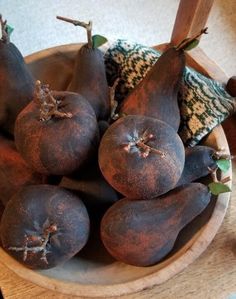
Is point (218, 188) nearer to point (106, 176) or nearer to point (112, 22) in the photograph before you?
point (106, 176)

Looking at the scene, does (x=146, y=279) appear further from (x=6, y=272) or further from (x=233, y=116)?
(x=233, y=116)

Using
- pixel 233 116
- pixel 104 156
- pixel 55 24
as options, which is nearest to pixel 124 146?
pixel 104 156

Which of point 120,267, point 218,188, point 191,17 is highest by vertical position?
point 191,17

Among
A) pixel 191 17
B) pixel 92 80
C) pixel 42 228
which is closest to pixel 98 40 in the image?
pixel 92 80

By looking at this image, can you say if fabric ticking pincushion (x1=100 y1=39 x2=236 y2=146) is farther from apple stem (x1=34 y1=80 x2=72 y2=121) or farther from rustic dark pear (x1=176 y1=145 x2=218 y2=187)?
apple stem (x1=34 y1=80 x2=72 y2=121)

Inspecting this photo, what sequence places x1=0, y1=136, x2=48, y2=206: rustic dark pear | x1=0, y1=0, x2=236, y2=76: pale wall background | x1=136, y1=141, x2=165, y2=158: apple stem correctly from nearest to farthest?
x1=136, y1=141, x2=165, y2=158: apple stem
x1=0, y1=136, x2=48, y2=206: rustic dark pear
x1=0, y1=0, x2=236, y2=76: pale wall background

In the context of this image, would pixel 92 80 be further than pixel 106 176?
Yes

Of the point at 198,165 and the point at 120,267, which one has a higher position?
the point at 198,165

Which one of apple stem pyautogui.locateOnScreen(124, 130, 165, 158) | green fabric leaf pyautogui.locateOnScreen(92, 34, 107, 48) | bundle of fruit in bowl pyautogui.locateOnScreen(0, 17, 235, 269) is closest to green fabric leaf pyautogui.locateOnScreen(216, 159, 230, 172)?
bundle of fruit in bowl pyautogui.locateOnScreen(0, 17, 235, 269)
